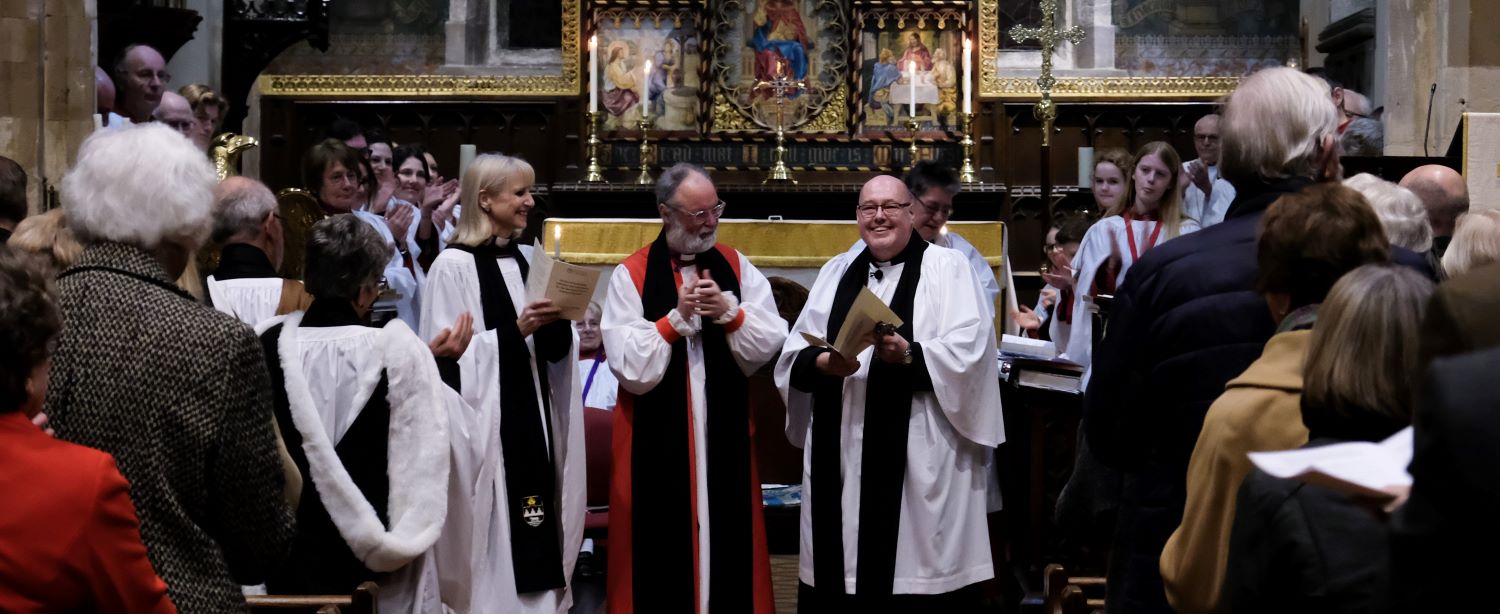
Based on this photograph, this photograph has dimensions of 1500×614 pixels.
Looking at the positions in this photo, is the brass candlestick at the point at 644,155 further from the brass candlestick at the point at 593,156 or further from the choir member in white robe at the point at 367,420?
the choir member in white robe at the point at 367,420

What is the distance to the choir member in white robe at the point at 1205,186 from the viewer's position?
848cm

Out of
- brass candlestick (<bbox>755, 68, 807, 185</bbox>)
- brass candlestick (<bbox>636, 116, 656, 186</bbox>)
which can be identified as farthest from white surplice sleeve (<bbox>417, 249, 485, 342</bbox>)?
brass candlestick (<bbox>755, 68, 807, 185</bbox>)

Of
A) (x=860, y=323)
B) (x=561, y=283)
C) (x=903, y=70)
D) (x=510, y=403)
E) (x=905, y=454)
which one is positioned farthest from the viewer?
(x=903, y=70)

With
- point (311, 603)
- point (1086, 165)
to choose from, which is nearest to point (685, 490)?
point (311, 603)

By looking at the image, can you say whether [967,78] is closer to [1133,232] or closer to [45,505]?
[1133,232]

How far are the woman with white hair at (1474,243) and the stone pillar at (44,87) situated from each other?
5061 millimetres

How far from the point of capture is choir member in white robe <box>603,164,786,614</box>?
18.8 ft

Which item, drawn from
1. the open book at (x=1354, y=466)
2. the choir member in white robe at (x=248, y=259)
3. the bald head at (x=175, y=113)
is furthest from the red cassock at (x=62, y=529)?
the bald head at (x=175, y=113)

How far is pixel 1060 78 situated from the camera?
42.0ft

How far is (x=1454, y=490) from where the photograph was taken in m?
1.47

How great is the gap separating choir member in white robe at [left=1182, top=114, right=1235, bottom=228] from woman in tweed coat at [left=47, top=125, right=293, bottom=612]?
631 cm

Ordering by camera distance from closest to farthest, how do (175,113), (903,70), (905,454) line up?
1. (905,454)
2. (175,113)
3. (903,70)

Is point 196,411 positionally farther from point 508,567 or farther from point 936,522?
point 936,522

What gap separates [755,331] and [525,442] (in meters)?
0.89
